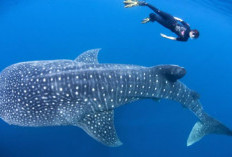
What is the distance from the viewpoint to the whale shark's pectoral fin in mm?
→ 5520

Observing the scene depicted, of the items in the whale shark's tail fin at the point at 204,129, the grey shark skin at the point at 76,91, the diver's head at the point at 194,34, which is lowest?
the whale shark's tail fin at the point at 204,129

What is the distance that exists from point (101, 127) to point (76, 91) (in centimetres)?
127

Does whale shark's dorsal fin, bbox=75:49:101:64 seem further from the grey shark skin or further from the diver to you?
the diver

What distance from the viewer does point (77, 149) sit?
7328 millimetres

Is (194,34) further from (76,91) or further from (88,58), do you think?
(76,91)

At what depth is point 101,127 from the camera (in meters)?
5.61

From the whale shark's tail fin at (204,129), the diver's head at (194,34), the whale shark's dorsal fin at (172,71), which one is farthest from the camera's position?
the whale shark's tail fin at (204,129)

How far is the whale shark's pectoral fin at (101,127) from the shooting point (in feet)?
18.1

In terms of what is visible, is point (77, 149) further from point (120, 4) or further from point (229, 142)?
point (120, 4)

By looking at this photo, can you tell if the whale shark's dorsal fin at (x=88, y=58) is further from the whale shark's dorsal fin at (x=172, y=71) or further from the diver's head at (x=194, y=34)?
the diver's head at (x=194, y=34)

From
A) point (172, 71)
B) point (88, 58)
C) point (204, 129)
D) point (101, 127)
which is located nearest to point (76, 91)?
point (101, 127)

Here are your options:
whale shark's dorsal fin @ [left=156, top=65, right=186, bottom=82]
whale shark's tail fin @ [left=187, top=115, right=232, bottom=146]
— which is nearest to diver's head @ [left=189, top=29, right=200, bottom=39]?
whale shark's dorsal fin @ [left=156, top=65, right=186, bottom=82]

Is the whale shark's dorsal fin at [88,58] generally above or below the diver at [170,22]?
below

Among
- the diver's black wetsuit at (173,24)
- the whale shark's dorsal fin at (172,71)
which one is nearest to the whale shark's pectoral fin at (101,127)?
the whale shark's dorsal fin at (172,71)
